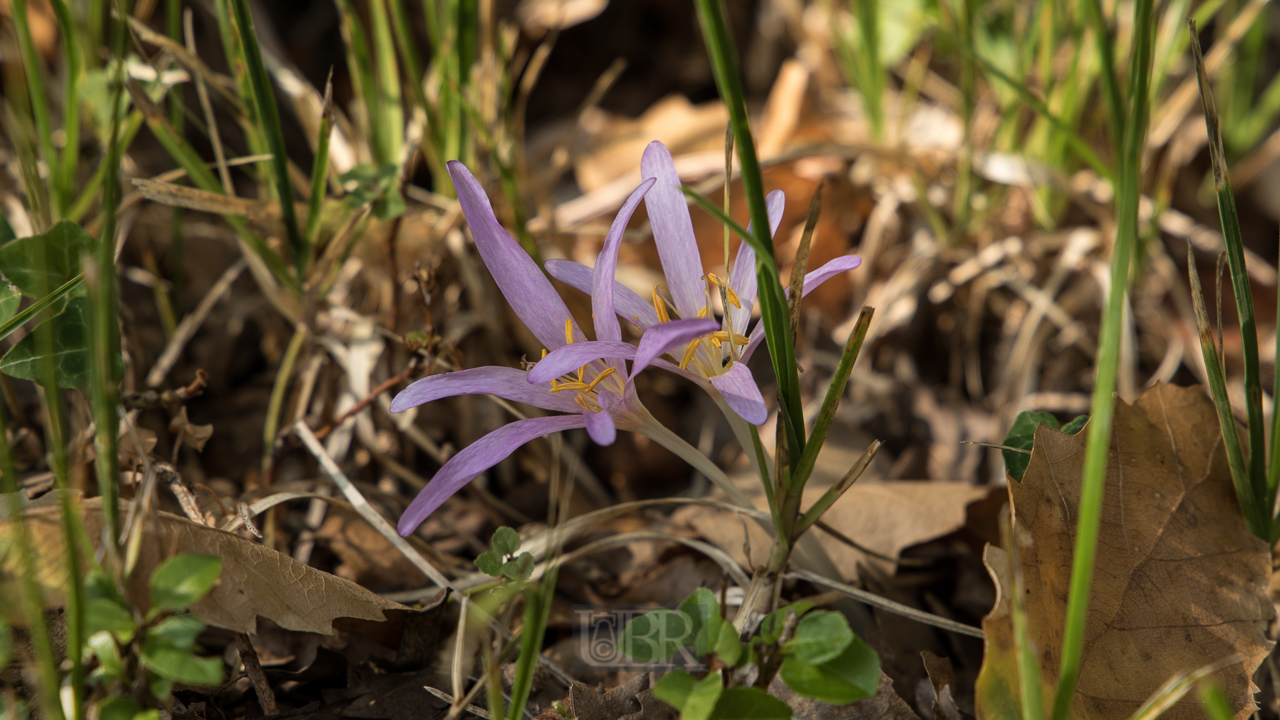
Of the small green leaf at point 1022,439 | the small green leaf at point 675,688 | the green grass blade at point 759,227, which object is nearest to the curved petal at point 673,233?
the green grass blade at point 759,227

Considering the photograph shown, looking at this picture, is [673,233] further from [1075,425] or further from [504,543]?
[1075,425]

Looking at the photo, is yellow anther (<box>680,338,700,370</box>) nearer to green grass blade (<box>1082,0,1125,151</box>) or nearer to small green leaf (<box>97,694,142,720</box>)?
small green leaf (<box>97,694,142,720</box>)

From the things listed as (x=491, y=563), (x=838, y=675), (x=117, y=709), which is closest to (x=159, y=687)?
(x=117, y=709)

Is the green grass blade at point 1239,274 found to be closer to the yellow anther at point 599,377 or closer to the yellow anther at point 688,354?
the yellow anther at point 688,354

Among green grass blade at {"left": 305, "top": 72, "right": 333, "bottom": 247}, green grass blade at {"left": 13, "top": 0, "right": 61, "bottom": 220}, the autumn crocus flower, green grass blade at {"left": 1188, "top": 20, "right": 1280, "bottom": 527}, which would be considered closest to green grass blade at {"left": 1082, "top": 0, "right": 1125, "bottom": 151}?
green grass blade at {"left": 1188, "top": 20, "right": 1280, "bottom": 527}

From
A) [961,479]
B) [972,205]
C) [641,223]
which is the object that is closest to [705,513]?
[961,479]

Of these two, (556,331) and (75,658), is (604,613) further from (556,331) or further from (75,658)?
(75,658)
